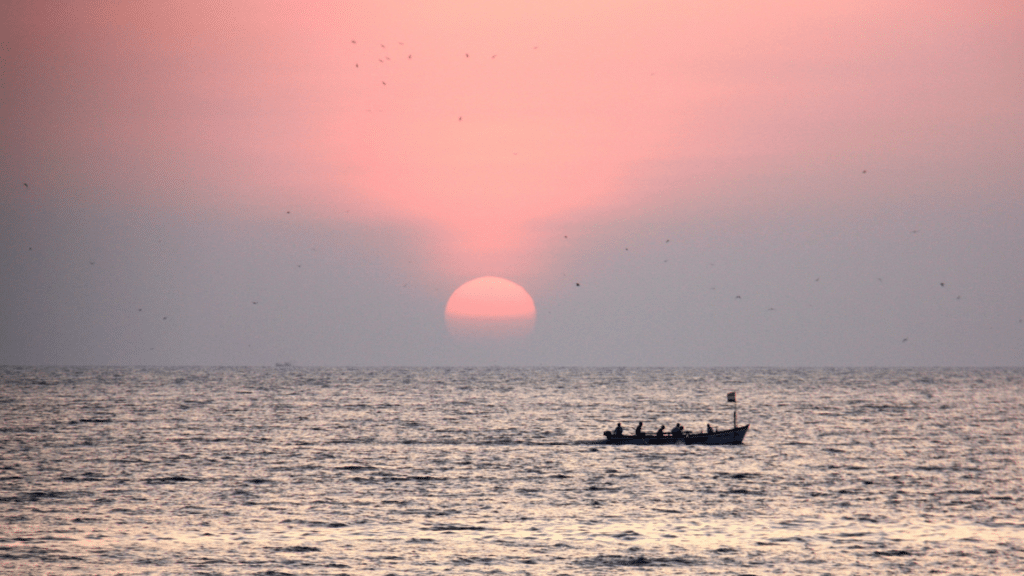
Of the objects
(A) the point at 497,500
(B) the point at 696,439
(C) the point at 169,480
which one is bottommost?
(A) the point at 497,500

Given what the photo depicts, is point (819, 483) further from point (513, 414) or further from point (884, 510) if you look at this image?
point (513, 414)

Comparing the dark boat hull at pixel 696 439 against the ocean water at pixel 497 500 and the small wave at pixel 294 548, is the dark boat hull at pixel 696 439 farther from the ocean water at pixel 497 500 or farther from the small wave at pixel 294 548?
the small wave at pixel 294 548

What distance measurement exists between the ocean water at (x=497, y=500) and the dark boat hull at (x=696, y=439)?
1.09m

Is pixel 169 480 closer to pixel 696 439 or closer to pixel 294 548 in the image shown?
pixel 294 548

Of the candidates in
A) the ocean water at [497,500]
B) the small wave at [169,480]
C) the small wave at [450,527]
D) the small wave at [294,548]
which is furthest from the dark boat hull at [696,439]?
the small wave at [294,548]

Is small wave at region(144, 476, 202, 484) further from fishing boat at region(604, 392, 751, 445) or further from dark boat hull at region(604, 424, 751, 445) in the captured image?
dark boat hull at region(604, 424, 751, 445)

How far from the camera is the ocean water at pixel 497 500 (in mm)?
33375

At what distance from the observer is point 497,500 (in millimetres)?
45594

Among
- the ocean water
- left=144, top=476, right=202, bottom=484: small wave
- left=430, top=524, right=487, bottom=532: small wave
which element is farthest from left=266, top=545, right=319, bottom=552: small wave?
left=144, top=476, right=202, bottom=484: small wave

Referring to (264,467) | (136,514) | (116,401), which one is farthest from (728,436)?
(116,401)

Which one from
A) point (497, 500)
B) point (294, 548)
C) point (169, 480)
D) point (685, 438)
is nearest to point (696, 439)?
point (685, 438)

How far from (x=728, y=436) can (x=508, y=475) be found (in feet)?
83.4

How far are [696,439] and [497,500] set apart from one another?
1275 inches

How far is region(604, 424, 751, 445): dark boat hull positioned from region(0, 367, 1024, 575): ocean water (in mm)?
1085
